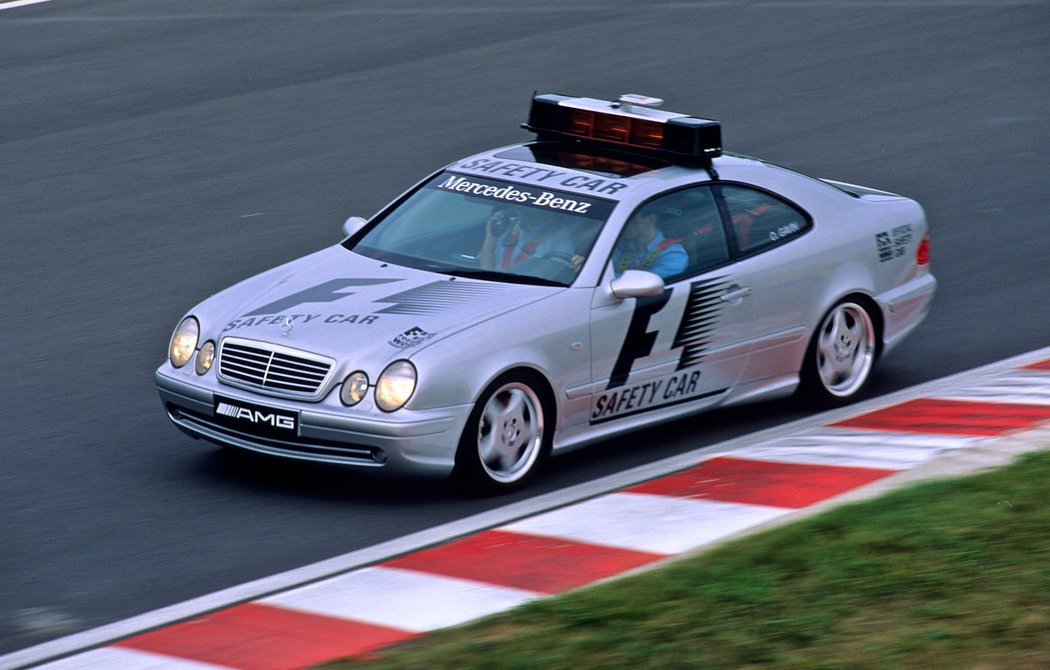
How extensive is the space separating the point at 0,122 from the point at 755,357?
9.07 meters

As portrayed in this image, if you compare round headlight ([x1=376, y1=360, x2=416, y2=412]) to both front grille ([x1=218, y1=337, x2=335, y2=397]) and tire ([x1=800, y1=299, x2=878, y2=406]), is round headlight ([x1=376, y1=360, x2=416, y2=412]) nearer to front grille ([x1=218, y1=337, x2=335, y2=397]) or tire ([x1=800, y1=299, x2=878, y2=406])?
front grille ([x1=218, y1=337, x2=335, y2=397])

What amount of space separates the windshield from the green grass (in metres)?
2.28

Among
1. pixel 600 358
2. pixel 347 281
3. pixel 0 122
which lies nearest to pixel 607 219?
pixel 600 358

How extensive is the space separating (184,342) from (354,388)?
107 centimetres

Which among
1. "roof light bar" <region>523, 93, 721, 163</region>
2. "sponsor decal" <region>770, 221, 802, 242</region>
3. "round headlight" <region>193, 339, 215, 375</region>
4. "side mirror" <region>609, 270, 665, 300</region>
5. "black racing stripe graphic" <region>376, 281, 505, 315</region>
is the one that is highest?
"roof light bar" <region>523, 93, 721, 163</region>

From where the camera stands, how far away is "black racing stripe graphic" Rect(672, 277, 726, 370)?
8531 mm

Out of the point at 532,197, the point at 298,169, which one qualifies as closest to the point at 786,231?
the point at 532,197

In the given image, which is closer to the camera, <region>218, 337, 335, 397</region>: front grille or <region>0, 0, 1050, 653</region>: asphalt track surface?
<region>0, 0, 1050, 653</region>: asphalt track surface

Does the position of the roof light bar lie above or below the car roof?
above

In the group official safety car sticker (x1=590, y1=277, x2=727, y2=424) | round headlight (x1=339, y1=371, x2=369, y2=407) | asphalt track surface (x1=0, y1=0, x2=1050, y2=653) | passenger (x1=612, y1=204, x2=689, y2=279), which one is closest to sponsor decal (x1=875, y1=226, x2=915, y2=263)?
asphalt track surface (x1=0, y1=0, x2=1050, y2=653)

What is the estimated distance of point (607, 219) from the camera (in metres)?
8.50

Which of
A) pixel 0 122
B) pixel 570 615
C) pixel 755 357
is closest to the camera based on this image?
pixel 570 615

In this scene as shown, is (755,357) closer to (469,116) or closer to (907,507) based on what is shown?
(907,507)

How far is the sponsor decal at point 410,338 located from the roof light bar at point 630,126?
2102 millimetres
